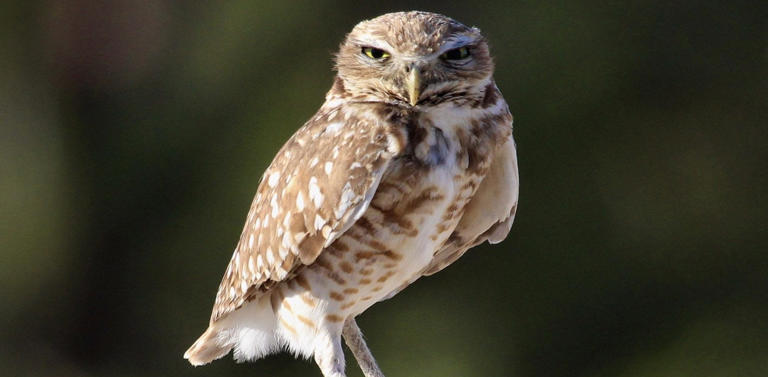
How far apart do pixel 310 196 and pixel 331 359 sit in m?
0.46

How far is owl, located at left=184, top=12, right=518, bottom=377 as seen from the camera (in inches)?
125

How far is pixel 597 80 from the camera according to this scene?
8102 millimetres

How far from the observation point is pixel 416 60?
3.10m

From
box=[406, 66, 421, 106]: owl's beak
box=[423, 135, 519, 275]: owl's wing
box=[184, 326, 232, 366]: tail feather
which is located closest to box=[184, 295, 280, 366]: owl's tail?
box=[184, 326, 232, 366]: tail feather

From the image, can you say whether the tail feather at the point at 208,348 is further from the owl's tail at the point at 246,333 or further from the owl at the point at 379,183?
the owl at the point at 379,183

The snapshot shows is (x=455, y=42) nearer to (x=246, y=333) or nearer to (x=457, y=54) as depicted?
(x=457, y=54)

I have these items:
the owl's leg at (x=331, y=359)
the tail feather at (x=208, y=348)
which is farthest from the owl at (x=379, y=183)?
the tail feather at (x=208, y=348)

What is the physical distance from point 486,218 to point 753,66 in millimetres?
5399

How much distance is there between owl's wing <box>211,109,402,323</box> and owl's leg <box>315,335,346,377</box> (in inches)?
8.5

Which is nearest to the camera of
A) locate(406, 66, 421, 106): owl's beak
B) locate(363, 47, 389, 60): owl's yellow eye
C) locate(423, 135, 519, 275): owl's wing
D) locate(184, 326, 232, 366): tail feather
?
locate(406, 66, 421, 106): owl's beak

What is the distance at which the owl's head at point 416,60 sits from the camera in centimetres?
311

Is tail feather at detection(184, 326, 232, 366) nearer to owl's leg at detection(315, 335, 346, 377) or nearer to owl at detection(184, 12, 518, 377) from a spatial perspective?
owl at detection(184, 12, 518, 377)

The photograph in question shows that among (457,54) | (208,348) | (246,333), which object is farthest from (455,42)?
(208,348)

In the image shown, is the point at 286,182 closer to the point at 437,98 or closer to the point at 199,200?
the point at 437,98
